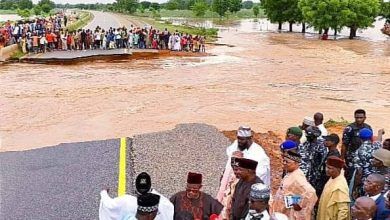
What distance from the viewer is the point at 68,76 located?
2527 cm

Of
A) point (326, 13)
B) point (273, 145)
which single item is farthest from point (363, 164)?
point (326, 13)

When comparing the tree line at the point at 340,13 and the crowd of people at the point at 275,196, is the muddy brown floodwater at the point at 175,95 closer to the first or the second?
the crowd of people at the point at 275,196

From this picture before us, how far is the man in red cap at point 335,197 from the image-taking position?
16.1ft

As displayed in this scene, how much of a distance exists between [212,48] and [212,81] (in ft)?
54.9

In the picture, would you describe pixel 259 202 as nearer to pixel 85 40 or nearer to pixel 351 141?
pixel 351 141

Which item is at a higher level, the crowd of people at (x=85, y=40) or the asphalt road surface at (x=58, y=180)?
the crowd of people at (x=85, y=40)

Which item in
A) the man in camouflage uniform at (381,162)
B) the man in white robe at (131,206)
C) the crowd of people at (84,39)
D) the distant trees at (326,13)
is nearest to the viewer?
the man in white robe at (131,206)

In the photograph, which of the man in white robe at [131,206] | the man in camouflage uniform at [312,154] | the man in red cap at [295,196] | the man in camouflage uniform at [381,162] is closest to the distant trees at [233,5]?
the man in camouflage uniform at [312,154]

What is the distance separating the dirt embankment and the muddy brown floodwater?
1.45 meters

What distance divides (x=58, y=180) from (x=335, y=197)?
16.7ft

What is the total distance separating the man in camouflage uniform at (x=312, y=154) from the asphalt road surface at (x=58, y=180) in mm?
2896

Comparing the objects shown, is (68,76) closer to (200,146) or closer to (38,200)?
(200,146)

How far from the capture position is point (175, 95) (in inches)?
833

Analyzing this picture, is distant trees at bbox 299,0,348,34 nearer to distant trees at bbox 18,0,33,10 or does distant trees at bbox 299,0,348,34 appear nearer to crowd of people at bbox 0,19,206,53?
crowd of people at bbox 0,19,206,53
